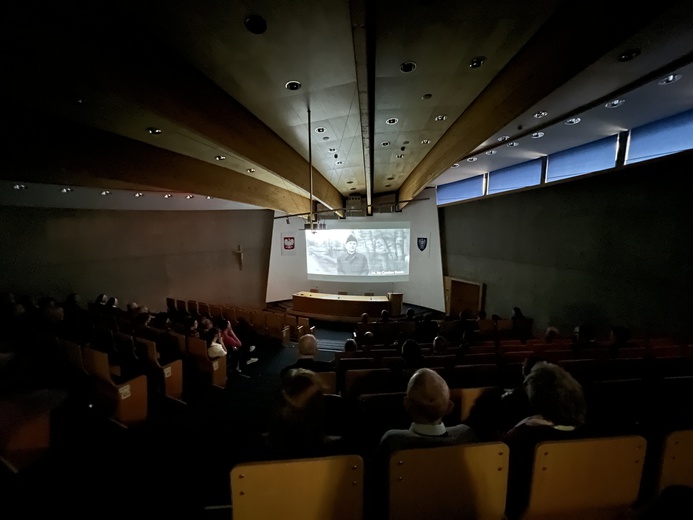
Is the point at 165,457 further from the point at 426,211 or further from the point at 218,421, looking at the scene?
the point at 426,211

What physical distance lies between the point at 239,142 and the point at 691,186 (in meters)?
6.40

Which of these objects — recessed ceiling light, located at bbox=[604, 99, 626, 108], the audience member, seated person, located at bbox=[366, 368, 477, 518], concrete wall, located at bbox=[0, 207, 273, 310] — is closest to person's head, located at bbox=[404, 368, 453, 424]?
seated person, located at bbox=[366, 368, 477, 518]

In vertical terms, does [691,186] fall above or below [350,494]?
above

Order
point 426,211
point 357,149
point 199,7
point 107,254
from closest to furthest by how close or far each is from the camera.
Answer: point 199,7 < point 357,149 < point 107,254 < point 426,211

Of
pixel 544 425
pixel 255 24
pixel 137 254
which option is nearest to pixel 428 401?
pixel 544 425

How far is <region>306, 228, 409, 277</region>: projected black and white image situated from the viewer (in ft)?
37.3

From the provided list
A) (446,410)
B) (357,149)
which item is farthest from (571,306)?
(446,410)

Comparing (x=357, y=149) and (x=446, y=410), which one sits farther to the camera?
(x=357, y=149)

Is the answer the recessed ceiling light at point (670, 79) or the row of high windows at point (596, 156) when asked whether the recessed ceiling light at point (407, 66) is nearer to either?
the recessed ceiling light at point (670, 79)

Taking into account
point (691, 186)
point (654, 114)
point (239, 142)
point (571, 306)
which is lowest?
point (571, 306)

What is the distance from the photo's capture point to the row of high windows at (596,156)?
13.3 ft

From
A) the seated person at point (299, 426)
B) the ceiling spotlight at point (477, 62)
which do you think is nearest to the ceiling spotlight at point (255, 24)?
the ceiling spotlight at point (477, 62)

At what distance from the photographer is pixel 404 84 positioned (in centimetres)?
340

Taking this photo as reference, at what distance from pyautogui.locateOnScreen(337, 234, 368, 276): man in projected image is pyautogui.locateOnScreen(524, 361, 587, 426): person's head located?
389 inches
